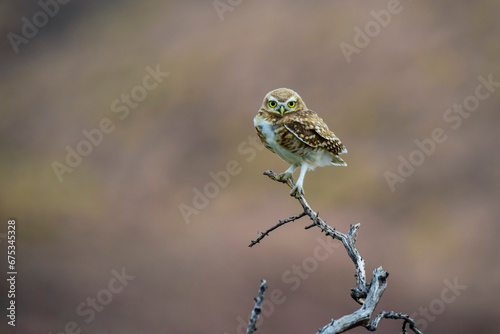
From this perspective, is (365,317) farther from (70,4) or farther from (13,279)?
(70,4)

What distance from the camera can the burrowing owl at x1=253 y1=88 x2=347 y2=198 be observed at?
4043 millimetres

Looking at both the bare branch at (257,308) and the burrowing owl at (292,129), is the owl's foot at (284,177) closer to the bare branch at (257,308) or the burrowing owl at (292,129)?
the burrowing owl at (292,129)

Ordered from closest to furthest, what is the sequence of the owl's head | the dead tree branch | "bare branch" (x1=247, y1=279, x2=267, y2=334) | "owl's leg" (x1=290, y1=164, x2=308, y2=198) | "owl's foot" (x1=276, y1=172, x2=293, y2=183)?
"bare branch" (x1=247, y1=279, x2=267, y2=334)
the dead tree branch
the owl's head
"owl's leg" (x1=290, y1=164, x2=308, y2=198)
"owl's foot" (x1=276, y1=172, x2=293, y2=183)

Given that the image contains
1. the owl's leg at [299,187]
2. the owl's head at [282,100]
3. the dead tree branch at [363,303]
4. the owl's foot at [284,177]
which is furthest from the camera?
the owl's foot at [284,177]

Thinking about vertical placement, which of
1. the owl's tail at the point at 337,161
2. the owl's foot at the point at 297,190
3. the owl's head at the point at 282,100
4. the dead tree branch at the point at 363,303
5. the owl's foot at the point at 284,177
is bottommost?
the dead tree branch at the point at 363,303

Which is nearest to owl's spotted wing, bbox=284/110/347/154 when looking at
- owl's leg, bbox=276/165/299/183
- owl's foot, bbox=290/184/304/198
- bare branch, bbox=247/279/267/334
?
owl's foot, bbox=290/184/304/198

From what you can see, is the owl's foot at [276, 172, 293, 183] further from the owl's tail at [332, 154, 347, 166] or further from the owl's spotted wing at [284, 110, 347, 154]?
the owl's spotted wing at [284, 110, 347, 154]

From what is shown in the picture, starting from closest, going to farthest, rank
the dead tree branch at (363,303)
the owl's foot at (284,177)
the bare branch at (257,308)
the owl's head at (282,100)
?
the bare branch at (257,308)
the dead tree branch at (363,303)
the owl's head at (282,100)
the owl's foot at (284,177)

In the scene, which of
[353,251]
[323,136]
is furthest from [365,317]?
[323,136]

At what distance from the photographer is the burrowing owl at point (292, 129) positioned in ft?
13.3

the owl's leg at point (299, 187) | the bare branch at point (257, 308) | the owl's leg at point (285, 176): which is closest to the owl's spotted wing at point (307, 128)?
the owl's leg at point (299, 187)

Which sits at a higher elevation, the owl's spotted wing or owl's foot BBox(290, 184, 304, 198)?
the owl's spotted wing

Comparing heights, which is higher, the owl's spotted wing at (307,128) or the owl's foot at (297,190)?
the owl's spotted wing at (307,128)

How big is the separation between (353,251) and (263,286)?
1.58 metres
